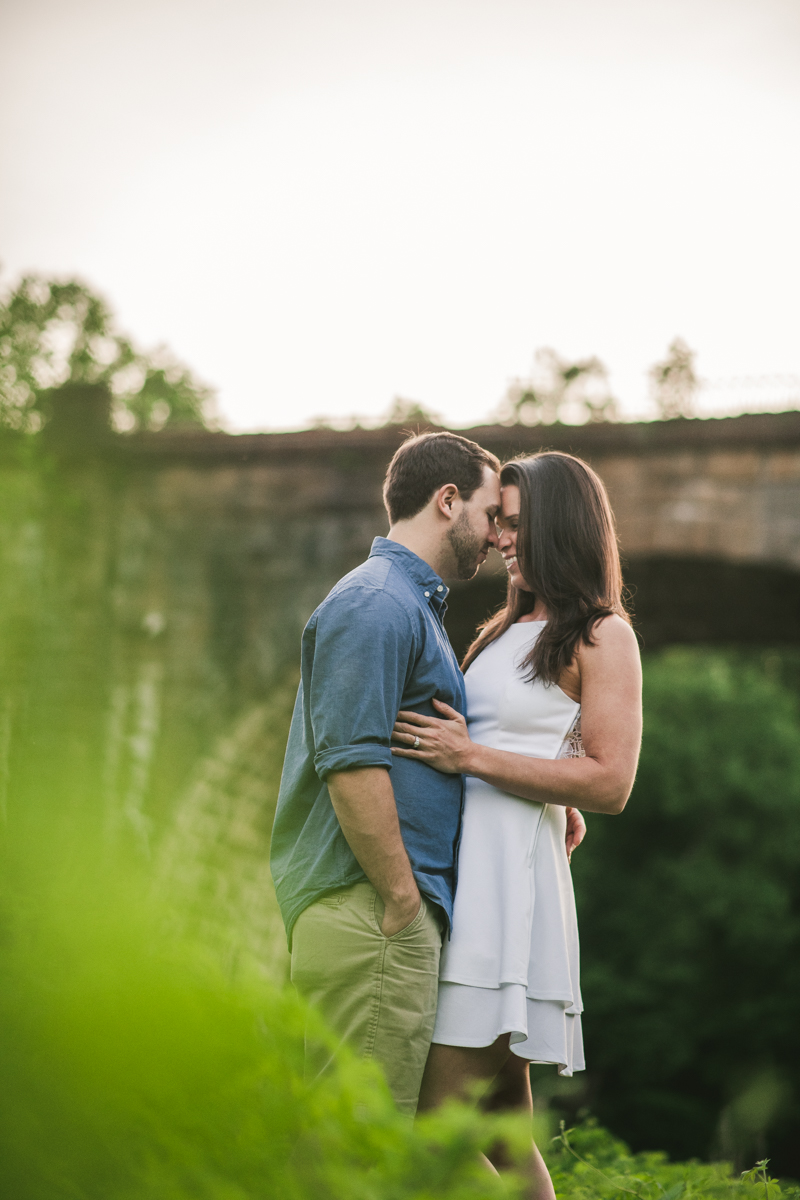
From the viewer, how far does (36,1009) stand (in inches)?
33.9

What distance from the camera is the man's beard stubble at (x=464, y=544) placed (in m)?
2.52

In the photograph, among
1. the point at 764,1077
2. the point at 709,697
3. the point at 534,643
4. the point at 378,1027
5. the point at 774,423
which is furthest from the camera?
the point at 709,697

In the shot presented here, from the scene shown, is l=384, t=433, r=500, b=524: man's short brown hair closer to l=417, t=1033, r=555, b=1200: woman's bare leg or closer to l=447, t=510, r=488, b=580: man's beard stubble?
l=447, t=510, r=488, b=580: man's beard stubble

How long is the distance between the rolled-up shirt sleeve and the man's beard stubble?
0.33 meters

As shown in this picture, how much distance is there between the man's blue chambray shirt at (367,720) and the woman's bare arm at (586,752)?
6 centimetres

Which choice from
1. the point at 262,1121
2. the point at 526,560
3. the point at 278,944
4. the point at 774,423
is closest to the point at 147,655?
the point at 278,944

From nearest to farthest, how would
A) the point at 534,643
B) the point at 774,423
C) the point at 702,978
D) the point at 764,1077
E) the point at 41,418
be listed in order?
the point at 534,643 → the point at 774,423 → the point at 41,418 → the point at 764,1077 → the point at 702,978

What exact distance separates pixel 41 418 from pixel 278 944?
177 inches

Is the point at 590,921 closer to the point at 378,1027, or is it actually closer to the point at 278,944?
the point at 278,944

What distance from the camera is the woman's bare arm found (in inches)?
89.0

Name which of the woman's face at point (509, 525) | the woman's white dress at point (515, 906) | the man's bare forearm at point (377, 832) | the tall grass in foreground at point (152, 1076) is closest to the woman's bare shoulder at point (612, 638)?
the woman's white dress at point (515, 906)

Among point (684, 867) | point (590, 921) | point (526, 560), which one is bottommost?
point (590, 921)

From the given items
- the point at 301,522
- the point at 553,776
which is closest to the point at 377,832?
the point at 553,776

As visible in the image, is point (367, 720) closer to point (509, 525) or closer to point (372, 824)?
point (372, 824)
